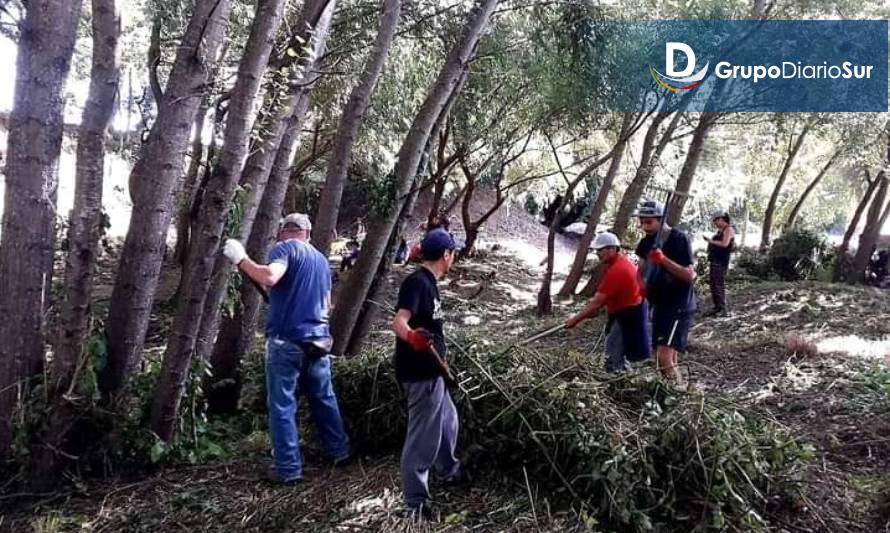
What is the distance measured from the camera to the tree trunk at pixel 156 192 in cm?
424

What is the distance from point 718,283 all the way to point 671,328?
5575 mm

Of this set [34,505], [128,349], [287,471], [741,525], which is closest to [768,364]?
[741,525]

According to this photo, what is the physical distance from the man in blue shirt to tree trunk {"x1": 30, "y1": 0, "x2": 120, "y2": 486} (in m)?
0.88

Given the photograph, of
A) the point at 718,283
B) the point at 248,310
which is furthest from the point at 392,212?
the point at 718,283

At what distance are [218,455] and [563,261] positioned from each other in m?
19.4

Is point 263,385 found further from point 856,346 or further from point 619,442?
point 856,346

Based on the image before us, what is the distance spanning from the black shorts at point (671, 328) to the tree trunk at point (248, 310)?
10.7 ft

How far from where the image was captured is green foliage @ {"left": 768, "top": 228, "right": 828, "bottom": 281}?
1520cm

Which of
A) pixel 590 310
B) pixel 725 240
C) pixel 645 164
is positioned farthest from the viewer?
pixel 645 164

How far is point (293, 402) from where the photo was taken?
439 centimetres

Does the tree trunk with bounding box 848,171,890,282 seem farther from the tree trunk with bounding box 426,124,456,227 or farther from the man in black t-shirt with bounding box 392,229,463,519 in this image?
the man in black t-shirt with bounding box 392,229,463,519

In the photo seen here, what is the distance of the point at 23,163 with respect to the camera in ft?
13.4

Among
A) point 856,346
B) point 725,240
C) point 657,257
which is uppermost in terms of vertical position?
point 657,257

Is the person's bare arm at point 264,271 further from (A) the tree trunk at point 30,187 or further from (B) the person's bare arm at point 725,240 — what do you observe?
(B) the person's bare arm at point 725,240
